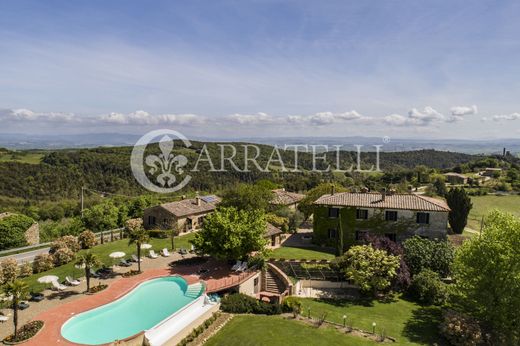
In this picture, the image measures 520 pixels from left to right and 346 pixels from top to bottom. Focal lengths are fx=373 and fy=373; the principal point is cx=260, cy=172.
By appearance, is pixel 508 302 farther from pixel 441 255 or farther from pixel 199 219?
pixel 199 219

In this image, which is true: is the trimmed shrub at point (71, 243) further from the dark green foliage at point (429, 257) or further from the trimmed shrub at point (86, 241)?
the dark green foliage at point (429, 257)

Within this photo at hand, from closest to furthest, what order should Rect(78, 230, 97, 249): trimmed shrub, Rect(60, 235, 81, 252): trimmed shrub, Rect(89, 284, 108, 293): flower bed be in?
Rect(89, 284, 108, 293): flower bed < Rect(60, 235, 81, 252): trimmed shrub < Rect(78, 230, 97, 249): trimmed shrub

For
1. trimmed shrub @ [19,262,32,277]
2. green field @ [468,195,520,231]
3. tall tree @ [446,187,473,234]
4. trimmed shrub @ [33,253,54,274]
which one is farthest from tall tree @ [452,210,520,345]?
green field @ [468,195,520,231]

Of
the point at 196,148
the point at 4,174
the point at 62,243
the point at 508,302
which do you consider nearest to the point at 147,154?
the point at 196,148

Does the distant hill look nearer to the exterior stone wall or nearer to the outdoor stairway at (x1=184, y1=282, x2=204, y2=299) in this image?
the exterior stone wall

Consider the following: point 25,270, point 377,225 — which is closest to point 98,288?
point 25,270

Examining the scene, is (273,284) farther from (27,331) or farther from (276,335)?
(27,331)
